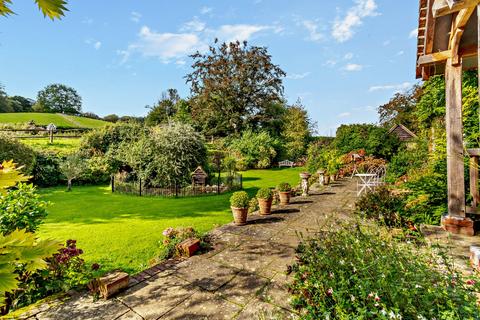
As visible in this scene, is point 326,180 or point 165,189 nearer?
point 165,189

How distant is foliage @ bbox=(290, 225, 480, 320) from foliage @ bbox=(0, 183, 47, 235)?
3.55 metres

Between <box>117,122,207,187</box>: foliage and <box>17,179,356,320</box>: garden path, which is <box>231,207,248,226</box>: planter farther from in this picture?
<box>117,122,207,187</box>: foliage

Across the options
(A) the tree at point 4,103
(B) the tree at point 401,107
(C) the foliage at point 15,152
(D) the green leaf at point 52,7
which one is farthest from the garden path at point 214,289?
(A) the tree at point 4,103

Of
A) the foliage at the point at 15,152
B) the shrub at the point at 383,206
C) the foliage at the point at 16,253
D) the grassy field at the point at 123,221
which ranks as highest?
the foliage at the point at 15,152

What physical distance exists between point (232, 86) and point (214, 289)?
27.1 metres

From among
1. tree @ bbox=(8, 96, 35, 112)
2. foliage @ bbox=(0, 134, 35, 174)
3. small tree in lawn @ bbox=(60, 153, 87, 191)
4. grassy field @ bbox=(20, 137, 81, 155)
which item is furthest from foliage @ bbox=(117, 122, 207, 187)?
tree @ bbox=(8, 96, 35, 112)

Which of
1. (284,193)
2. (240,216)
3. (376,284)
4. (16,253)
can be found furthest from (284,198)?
(16,253)

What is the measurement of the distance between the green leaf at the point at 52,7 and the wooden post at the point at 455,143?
5273 millimetres

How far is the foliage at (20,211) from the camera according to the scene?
113 inches

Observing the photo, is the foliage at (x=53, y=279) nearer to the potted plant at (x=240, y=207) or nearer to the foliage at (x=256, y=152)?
the potted plant at (x=240, y=207)

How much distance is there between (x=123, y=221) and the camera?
6.62 m

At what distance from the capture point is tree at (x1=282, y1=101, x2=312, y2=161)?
24.6m

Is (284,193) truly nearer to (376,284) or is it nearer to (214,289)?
(214,289)

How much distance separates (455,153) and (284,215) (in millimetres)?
3738
